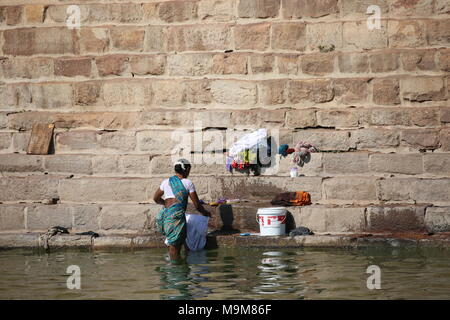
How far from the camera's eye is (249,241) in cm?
1134

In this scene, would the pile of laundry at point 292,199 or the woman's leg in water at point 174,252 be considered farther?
the pile of laundry at point 292,199

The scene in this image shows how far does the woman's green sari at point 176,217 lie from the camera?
10.6m

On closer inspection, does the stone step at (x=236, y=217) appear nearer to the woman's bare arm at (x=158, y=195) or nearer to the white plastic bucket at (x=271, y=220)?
the white plastic bucket at (x=271, y=220)

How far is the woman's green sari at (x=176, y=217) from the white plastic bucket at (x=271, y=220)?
50.2 inches

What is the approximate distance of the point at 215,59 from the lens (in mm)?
12781

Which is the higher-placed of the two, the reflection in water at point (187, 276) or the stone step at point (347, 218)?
the stone step at point (347, 218)

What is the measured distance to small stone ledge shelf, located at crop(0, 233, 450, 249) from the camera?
432 inches

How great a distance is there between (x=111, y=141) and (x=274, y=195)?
2.82 m

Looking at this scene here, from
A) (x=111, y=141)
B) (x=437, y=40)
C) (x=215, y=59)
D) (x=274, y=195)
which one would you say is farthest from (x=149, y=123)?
(x=437, y=40)
